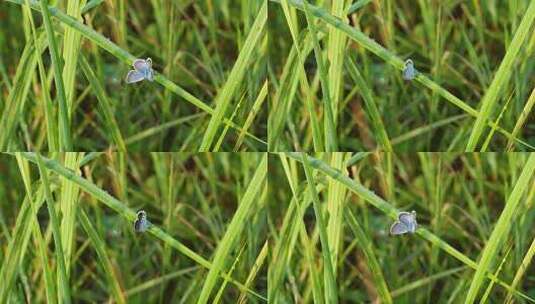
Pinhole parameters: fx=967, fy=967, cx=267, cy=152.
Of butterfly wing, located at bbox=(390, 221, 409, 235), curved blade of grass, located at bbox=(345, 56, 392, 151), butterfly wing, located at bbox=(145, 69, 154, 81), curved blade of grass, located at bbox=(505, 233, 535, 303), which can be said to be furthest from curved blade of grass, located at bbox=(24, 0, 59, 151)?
curved blade of grass, located at bbox=(505, 233, 535, 303)

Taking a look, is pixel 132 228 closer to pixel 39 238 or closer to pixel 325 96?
pixel 39 238

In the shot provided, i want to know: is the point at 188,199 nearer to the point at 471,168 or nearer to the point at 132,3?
the point at 132,3

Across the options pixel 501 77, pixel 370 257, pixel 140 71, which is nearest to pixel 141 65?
pixel 140 71

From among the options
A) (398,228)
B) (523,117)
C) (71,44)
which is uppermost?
(71,44)

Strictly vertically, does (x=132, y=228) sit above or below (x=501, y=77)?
below

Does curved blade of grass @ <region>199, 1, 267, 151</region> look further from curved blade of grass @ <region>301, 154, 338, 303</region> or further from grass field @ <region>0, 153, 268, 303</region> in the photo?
curved blade of grass @ <region>301, 154, 338, 303</region>

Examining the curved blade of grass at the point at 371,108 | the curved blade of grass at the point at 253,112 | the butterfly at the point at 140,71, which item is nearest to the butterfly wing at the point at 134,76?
the butterfly at the point at 140,71

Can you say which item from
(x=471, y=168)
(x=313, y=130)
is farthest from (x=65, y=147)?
(x=471, y=168)
